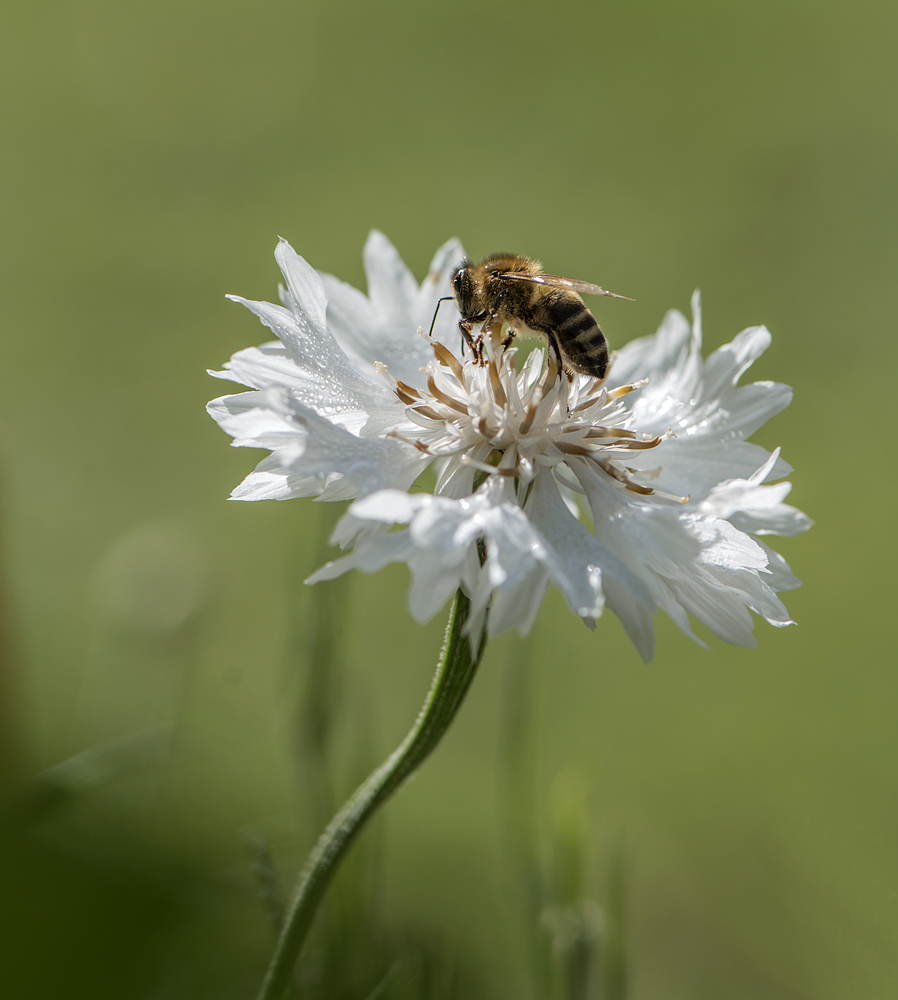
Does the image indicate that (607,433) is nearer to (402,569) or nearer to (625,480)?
(625,480)

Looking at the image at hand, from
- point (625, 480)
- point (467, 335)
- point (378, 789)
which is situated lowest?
point (378, 789)

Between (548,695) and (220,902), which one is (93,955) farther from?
(548,695)

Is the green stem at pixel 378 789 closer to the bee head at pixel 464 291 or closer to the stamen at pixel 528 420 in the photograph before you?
the stamen at pixel 528 420

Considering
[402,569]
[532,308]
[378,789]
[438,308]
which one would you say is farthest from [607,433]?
[402,569]

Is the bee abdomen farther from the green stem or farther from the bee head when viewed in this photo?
the green stem

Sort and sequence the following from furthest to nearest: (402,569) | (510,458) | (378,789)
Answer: (402,569) → (510,458) → (378,789)

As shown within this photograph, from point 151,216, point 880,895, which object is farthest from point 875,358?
point 151,216
